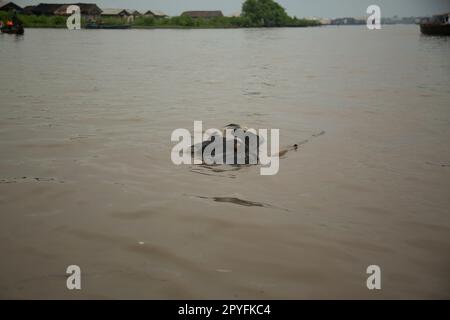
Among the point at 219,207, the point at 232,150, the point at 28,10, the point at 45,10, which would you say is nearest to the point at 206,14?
the point at 45,10

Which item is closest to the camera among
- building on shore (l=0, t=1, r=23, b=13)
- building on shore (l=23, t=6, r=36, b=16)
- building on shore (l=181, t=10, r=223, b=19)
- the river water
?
the river water

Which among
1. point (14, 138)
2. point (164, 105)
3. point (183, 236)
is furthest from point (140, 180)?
point (164, 105)

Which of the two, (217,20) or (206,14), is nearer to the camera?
(217,20)

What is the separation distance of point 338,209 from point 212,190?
4.28ft

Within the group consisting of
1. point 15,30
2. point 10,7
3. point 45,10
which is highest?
point 10,7

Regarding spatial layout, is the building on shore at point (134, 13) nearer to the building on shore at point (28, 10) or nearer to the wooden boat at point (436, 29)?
the building on shore at point (28, 10)

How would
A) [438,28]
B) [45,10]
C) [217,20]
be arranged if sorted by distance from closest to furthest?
[438,28] → [45,10] → [217,20]

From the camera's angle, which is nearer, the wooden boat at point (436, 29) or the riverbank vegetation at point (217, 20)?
the wooden boat at point (436, 29)

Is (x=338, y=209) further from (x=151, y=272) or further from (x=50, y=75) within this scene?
(x=50, y=75)

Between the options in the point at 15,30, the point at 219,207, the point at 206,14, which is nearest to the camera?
the point at 219,207

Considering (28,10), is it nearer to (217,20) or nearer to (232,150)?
(217,20)

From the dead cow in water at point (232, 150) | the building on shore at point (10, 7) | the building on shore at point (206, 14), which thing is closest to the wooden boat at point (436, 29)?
the dead cow in water at point (232, 150)

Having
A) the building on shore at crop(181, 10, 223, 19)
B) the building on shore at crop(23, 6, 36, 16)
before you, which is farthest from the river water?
the building on shore at crop(181, 10, 223, 19)

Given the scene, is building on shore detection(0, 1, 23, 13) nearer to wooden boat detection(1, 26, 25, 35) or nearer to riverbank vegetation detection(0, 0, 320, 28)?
riverbank vegetation detection(0, 0, 320, 28)
